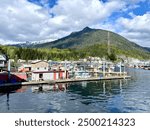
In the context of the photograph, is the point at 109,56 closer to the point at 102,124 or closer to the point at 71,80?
the point at 71,80

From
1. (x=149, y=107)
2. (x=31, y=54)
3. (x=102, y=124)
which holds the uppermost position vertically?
(x=31, y=54)

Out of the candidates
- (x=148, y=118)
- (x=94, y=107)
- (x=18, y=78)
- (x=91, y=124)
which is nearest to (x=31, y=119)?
(x=91, y=124)

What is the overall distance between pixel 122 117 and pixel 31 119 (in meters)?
1.49

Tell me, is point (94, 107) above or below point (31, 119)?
below

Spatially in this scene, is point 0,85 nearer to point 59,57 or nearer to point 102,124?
point 102,124

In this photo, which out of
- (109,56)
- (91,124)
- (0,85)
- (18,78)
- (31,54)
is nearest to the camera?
(91,124)

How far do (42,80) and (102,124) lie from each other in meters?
46.5

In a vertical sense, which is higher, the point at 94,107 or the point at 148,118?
the point at 148,118

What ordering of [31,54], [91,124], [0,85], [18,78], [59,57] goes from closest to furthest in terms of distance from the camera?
[91,124]
[0,85]
[18,78]
[31,54]
[59,57]

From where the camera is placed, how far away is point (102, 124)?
4445 mm

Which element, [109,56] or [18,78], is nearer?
[18,78]

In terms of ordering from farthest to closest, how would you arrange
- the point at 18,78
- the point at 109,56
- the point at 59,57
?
the point at 109,56 < the point at 59,57 < the point at 18,78

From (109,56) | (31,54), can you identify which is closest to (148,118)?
(31,54)

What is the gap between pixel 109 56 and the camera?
519 feet
